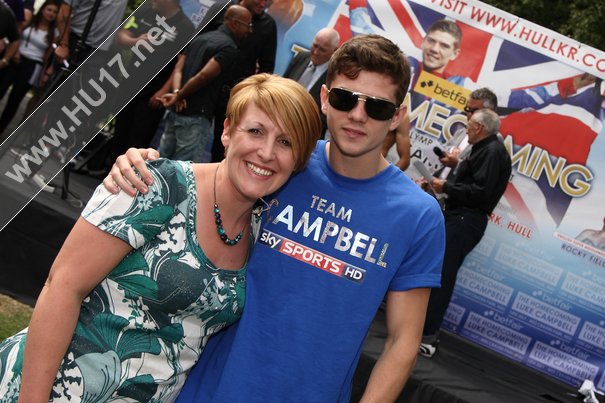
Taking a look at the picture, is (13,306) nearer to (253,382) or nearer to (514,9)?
(253,382)

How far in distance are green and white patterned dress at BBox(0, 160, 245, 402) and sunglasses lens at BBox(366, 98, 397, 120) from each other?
576 millimetres

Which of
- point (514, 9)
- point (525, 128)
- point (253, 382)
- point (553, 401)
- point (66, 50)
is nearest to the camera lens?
point (253, 382)

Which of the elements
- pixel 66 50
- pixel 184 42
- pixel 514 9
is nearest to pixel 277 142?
pixel 184 42

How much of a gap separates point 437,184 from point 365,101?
402cm

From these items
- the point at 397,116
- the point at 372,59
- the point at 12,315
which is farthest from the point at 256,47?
the point at 372,59

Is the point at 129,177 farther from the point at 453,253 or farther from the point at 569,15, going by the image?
the point at 569,15

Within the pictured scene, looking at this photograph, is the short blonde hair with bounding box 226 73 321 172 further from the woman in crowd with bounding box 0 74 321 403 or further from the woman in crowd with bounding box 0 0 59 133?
the woman in crowd with bounding box 0 0 59 133

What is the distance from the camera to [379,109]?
7.78 ft

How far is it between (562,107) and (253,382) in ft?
15.4

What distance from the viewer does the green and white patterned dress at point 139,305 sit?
6.72 ft

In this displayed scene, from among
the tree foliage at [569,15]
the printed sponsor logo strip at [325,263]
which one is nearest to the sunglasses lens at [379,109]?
the printed sponsor logo strip at [325,263]

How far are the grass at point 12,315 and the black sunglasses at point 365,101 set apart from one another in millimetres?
3326

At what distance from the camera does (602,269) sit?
6262mm

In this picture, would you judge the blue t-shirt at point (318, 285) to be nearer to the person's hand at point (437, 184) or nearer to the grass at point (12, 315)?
the grass at point (12, 315)
